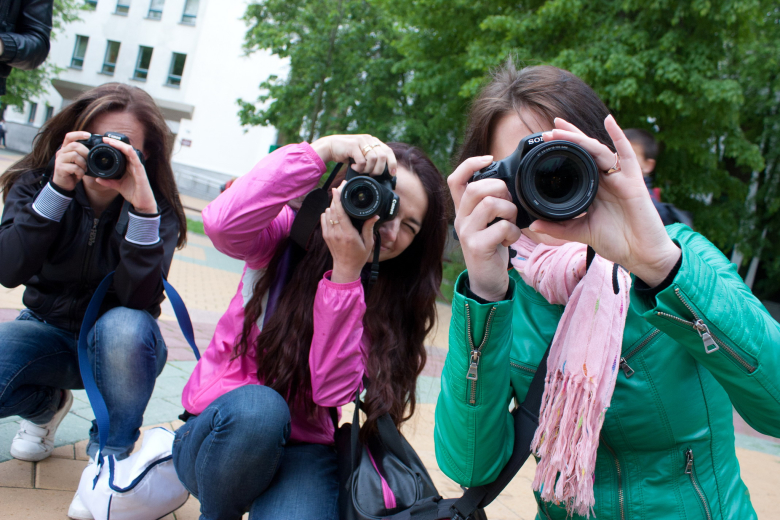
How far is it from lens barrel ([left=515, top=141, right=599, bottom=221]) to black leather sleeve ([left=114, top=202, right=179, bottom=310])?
4.51 ft

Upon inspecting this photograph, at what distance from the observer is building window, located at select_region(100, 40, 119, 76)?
27.5m

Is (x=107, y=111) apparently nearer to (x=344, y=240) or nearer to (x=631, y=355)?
(x=344, y=240)

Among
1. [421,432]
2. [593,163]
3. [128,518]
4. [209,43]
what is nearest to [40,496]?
[128,518]

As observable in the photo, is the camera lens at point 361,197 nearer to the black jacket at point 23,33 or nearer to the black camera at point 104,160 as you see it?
the black camera at point 104,160

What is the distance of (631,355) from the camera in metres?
1.39

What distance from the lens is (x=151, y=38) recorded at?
26500 mm

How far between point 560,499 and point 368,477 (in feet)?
1.62

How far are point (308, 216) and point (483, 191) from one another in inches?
29.8

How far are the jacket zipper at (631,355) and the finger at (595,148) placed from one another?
1.48 ft

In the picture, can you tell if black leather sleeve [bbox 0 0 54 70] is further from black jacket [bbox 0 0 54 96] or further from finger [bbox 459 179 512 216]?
finger [bbox 459 179 512 216]

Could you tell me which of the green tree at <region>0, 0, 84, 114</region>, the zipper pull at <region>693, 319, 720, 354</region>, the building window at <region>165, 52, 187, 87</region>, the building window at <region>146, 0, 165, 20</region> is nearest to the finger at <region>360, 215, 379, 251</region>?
the zipper pull at <region>693, 319, 720, 354</region>

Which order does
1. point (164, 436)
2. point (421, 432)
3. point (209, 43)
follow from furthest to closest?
point (209, 43) < point (421, 432) < point (164, 436)

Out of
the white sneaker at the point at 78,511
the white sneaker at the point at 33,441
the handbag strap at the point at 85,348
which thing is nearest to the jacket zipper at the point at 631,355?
the handbag strap at the point at 85,348

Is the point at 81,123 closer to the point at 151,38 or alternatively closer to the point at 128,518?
the point at 128,518
